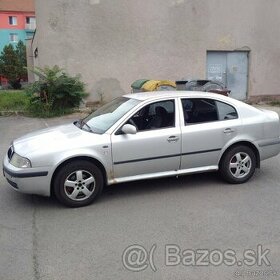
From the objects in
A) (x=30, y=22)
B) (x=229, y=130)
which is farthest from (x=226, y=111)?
(x=30, y=22)

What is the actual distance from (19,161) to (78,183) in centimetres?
78

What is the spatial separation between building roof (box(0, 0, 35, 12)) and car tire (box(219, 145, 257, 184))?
68.9m

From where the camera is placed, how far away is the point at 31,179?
4.79m

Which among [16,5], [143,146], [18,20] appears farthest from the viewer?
[16,5]

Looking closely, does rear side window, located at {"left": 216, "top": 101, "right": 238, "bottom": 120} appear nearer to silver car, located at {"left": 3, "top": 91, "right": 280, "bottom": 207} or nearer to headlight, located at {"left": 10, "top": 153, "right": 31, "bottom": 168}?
silver car, located at {"left": 3, "top": 91, "right": 280, "bottom": 207}

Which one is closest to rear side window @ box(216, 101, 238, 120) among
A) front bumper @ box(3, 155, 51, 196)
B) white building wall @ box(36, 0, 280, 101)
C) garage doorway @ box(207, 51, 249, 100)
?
front bumper @ box(3, 155, 51, 196)

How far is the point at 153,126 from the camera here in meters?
5.43

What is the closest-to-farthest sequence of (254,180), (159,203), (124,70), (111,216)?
(111,216)
(159,203)
(254,180)
(124,70)

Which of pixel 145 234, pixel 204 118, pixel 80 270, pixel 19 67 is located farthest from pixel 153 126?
pixel 19 67

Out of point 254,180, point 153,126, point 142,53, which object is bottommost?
point 254,180

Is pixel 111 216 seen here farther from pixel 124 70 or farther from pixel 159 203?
pixel 124 70

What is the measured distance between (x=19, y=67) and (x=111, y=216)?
2174 inches

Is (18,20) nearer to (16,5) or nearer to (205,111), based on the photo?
(16,5)

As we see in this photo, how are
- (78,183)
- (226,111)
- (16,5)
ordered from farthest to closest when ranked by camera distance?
(16,5), (226,111), (78,183)
